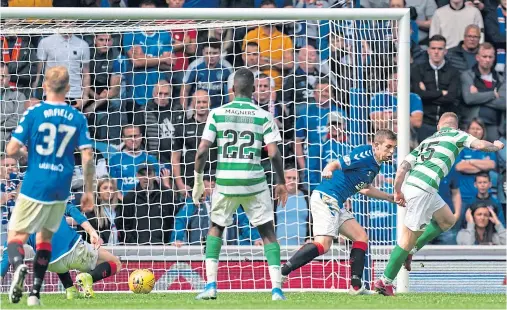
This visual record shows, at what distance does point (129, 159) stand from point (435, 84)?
14.3 feet

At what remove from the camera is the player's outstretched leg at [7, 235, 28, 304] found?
9.75 m

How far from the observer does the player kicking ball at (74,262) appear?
39.9ft

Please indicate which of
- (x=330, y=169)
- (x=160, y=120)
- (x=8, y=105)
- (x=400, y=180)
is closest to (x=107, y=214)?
(x=160, y=120)

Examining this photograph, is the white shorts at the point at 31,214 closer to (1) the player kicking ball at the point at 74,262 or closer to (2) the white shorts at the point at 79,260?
(1) the player kicking ball at the point at 74,262

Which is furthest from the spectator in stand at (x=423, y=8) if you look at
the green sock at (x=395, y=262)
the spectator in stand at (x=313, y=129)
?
the green sock at (x=395, y=262)

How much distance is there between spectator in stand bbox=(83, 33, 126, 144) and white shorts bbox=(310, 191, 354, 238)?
10.0 feet

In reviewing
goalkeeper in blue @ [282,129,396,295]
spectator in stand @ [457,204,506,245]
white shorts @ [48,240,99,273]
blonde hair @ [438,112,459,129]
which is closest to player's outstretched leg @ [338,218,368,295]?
goalkeeper in blue @ [282,129,396,295]

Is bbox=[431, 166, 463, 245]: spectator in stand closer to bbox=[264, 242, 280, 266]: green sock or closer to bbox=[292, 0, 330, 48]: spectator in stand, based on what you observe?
bbox=[292, 0, 330, 48]: spectator in stand

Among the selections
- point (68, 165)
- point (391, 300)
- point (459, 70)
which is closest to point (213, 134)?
point (68, 165)

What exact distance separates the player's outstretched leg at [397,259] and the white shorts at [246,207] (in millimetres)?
1827

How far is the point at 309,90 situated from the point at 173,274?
2.87m

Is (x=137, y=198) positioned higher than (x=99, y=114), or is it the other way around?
(x=99, y=114)

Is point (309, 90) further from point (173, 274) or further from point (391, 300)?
point (391, 300)

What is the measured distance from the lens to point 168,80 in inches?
599
